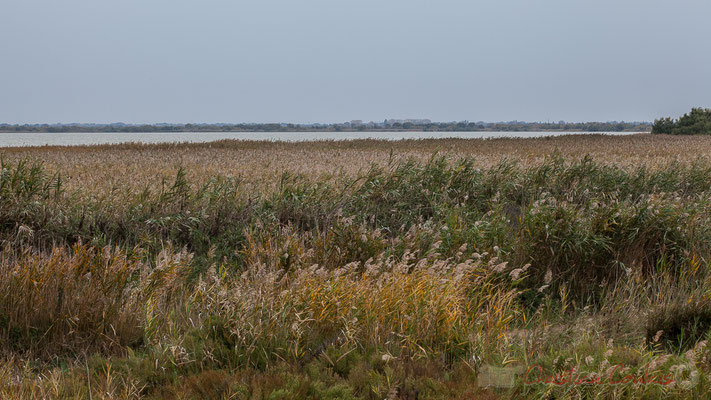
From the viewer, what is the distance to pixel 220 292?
467 centimetres

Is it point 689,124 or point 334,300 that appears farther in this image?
point 689,124

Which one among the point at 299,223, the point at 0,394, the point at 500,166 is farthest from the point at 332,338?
the point at 500,166

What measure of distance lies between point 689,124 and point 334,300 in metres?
69.1

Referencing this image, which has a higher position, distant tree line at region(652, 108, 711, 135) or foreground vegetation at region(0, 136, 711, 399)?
distant tree line at region(652, 108, 711, 135)

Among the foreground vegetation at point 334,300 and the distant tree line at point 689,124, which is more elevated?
the distant tree line at point 689,124

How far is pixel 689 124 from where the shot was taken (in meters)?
61.2

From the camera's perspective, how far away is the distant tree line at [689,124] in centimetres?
5816

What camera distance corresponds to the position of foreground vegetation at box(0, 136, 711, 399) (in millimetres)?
3768

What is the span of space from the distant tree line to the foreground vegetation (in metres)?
58.7

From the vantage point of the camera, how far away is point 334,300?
4.75 meters

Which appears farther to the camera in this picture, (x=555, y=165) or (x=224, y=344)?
(x=555, y=165)

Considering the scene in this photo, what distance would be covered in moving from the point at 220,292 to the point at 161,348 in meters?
0.72

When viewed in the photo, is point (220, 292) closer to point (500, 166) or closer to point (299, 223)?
point (299, 223)

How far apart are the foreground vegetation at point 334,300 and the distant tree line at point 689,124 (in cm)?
5869
